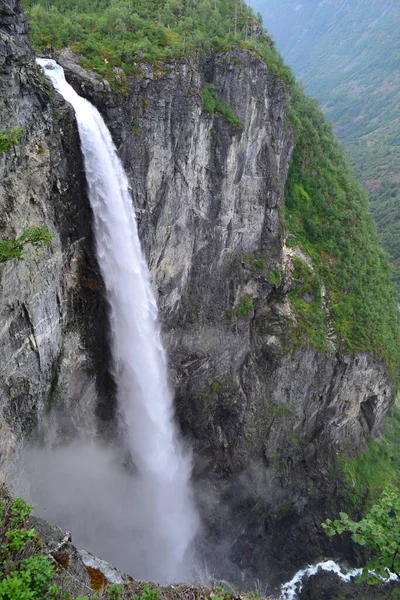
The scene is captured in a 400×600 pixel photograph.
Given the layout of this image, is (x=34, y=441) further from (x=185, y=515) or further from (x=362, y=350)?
(x=362, y=350)

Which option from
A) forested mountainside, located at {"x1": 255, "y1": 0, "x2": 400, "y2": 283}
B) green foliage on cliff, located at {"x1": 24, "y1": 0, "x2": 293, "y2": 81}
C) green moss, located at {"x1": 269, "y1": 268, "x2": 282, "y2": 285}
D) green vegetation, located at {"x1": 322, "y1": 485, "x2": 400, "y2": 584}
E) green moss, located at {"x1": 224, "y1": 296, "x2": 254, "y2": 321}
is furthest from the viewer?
forested mountainside, located at {"x1": 255, "y1": 0, "x2": 400, "y2": 283}

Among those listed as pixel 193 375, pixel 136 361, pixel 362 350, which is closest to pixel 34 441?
pixel 136 361

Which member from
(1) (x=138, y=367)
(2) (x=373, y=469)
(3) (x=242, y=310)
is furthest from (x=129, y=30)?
(2) (x=373, y=469)

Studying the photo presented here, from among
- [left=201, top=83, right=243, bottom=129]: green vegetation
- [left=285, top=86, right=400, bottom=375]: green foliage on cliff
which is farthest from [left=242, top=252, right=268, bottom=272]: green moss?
[left=201, top=83, right=243, bottom=129]: green vegetation

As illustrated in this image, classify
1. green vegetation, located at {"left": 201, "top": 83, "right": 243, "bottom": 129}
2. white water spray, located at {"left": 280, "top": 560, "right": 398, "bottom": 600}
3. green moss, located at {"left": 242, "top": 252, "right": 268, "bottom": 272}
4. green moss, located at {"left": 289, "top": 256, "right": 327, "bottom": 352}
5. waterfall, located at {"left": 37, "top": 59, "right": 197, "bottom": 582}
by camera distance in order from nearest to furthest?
1. waterfall, located at {"left": 37, "top": 59, "right": 197, "bottom": 582}
2. green vegetation, located at {"left": 201, "top": 83, "right": 243, "bottom": 129}
3. white water spray, located at {"left": 280, "top": 560, "right": 398, "bottom": 600}
4. green moss, located at {"left": 242, "top": 252, "right": 268, "bottom": 272}
5. green moss, located at {"left": 289, "top": 256, "right": 327, "bottom": 352}

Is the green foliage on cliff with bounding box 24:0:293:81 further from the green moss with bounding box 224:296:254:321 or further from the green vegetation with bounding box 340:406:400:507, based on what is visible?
the green vegetation with bounding box 340:406:400:507

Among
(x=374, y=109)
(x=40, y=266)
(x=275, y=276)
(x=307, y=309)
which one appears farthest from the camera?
(x=374, y=109)

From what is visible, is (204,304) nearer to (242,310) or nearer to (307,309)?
(242,310)
